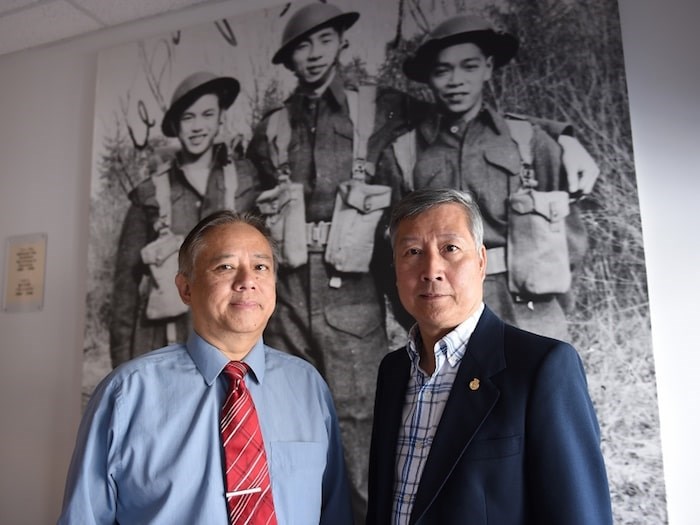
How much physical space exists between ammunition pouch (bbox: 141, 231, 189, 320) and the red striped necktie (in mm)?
860

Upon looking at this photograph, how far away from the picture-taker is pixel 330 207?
1995mm

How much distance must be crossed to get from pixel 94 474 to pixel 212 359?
1.18ft

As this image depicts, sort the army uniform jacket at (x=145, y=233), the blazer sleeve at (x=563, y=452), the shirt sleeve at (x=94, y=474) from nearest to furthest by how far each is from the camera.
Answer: the blazer sleeve at (x=563, y=452)
the shirt sleeve at (x=94, y=474)
the army uniform jacket at (x=145, y=233)

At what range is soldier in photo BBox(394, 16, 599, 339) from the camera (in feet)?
5.69

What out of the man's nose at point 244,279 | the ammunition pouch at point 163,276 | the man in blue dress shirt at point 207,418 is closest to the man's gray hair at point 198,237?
the man in blue dress shirt at point 207,418

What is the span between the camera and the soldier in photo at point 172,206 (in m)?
2.15

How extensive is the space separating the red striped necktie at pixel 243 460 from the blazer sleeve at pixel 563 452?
1.93ft

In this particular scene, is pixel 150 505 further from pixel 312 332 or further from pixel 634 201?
pixel 634 201

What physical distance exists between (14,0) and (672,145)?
8.31 feet

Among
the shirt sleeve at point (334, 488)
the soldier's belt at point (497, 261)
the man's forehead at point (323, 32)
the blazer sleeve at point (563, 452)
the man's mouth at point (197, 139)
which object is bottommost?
the shirt sleeve at point (334, 488)

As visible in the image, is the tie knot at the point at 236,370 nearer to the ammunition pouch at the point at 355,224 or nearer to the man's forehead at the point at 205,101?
the ammunition pouch at the point at 355,224

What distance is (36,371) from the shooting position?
7.84 ft

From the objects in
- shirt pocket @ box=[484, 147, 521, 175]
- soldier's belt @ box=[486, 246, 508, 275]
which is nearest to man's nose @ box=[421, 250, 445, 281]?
soldier's belt @ box=[486, 246, 508, 275]

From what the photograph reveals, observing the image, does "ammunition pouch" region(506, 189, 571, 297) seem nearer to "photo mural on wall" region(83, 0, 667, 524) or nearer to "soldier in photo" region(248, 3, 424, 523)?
"photo mural on wall" region(83, 0, 667, 524)
